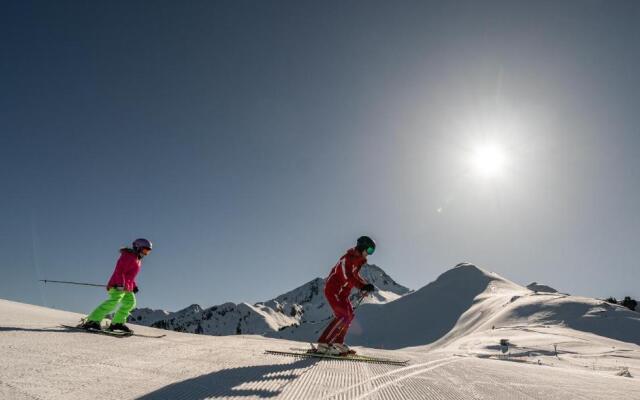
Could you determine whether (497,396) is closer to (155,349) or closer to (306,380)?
(306,380)

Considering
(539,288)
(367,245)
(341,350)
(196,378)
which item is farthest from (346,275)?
(539,288)

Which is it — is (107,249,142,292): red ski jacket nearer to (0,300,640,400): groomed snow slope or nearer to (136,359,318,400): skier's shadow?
(0,300,640,400): groomed snow slope

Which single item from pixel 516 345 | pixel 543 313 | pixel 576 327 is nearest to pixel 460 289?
pixel 543 313

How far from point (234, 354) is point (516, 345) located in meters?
28.8

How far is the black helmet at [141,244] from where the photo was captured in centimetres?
979

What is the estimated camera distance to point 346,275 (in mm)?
8648

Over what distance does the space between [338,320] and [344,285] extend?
0.78 metres

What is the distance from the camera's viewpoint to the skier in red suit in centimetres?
841

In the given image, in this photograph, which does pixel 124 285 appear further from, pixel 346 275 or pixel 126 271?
pixel 346 275

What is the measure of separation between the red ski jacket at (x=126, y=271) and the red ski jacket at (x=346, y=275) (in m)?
4.94

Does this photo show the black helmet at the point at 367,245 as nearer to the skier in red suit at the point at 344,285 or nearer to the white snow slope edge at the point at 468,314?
the skier in red suit at the point at 344,285

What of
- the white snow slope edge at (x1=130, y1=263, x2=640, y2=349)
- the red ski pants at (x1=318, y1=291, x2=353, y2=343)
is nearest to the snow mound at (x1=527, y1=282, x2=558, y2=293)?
the white snow slope edge at (x1=130, y1=263, x2=640, y2=349)

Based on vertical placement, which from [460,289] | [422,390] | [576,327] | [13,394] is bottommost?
[13,394]

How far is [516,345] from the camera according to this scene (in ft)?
94.7
